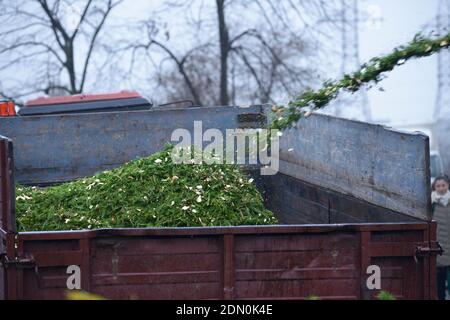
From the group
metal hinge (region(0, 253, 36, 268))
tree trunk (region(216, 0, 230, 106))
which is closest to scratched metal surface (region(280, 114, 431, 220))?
metal hinge (region(0, 253, 36, 268))

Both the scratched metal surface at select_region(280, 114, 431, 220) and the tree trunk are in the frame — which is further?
the tree trunk

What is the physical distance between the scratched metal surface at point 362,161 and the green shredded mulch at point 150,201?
A: 0.85 meters

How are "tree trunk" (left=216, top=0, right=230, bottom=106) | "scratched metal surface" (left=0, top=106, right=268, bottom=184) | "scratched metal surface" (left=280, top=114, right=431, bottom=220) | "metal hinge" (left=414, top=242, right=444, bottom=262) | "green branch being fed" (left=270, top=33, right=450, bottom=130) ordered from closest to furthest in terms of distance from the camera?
"metal hinge" (left=414, top=242, right=444, bottom=262), "scratched metal surface" (left=280, top=114, right=431, bottom=220), "green branch being fed" (left=270, top=33, right=450, bottom=130), "scratched metal surface" (left=0, top=106, right=268, bottom=184), "tree trunk" (left=216, top=0, right=230, bottom=106)

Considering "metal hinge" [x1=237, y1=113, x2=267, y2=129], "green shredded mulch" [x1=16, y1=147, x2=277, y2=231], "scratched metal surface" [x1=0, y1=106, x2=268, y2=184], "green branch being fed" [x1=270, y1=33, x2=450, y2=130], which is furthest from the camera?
"metal hinge" [x1=237, y1=113, x2=267, y2=129]

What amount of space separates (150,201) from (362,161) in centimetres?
174

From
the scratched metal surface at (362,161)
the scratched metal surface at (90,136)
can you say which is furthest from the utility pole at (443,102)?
the scratched metal surface at (362,161)

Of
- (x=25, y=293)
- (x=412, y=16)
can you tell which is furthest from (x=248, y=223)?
Answer: (x=412, y=16)

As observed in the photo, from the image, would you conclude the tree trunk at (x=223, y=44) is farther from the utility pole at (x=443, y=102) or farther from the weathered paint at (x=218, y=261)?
the weathered paint at (x=218, y=261)

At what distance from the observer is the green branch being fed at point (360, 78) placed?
604 cm

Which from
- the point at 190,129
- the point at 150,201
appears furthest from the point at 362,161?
the point at 190,129

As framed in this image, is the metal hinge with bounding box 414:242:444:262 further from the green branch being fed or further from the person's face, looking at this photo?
the person's face

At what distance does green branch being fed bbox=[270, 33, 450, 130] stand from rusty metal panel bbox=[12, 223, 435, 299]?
135 cm

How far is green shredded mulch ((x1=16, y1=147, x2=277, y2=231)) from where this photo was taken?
5922 mm

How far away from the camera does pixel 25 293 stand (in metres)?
5.10
